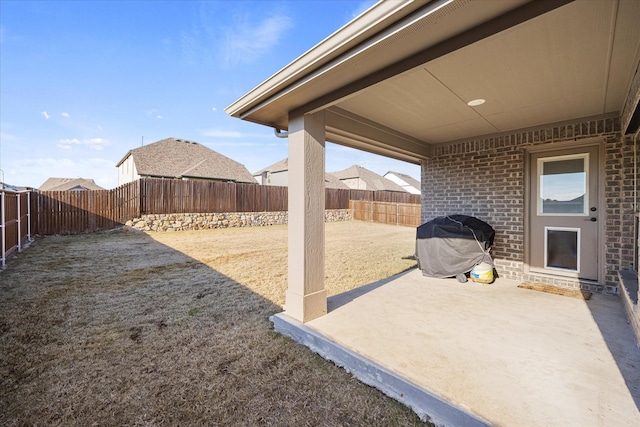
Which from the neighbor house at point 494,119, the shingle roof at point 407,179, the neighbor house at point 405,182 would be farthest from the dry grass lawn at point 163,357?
the shingle roof at point 407,179

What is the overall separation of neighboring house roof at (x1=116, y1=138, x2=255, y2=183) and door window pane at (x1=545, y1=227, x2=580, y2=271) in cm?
1819

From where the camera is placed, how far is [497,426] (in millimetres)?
1479

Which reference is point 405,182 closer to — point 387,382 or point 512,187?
point 512,187

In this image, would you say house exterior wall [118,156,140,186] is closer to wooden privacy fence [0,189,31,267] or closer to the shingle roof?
wooden privacy fence [0,189,31,267]

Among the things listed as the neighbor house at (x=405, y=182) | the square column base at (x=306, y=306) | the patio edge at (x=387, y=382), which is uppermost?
the neighbor house at (x=405, y=182)

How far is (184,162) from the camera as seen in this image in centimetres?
1881

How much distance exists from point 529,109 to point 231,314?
14.3 ft

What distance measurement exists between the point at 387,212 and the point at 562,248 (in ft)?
46.7

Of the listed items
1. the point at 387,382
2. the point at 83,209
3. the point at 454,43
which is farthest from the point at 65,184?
the point at 454,43

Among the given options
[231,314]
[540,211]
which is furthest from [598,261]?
[231,314]

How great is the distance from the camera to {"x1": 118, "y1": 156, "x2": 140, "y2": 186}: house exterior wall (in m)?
17.9

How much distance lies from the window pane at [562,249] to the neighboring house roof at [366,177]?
93.5ft

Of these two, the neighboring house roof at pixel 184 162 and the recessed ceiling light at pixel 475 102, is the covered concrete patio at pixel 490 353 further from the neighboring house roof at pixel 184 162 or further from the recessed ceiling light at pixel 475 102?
the neighboring house roof at pixel 184 162

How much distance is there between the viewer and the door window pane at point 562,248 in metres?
3.88
